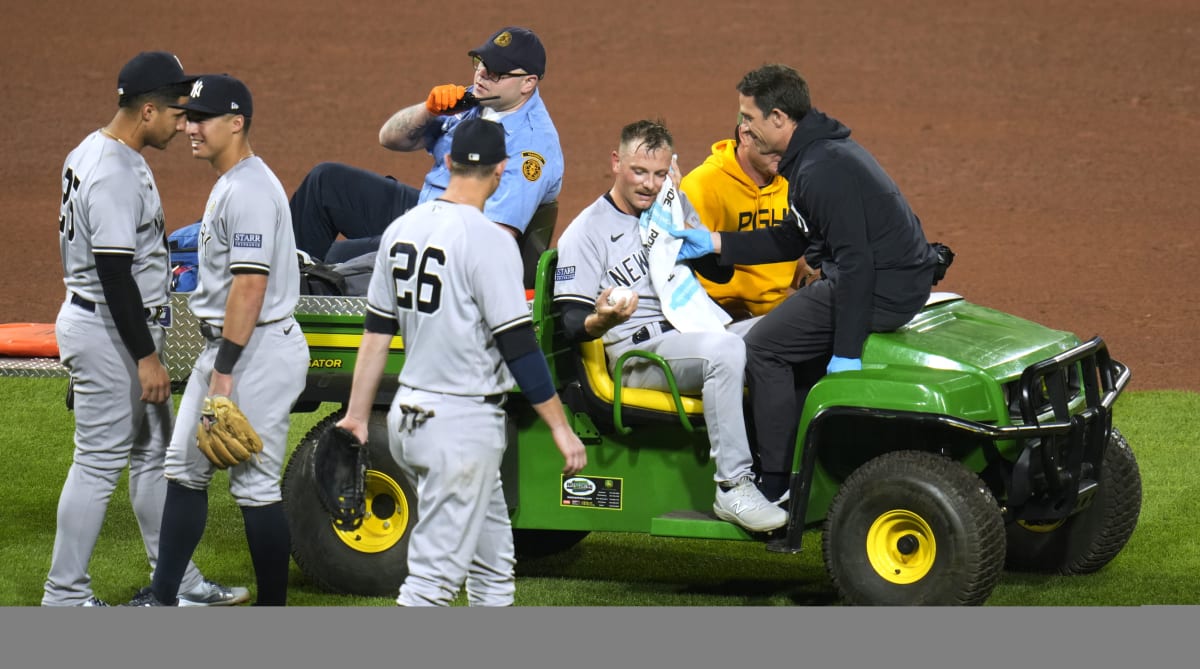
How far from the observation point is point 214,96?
4.78m

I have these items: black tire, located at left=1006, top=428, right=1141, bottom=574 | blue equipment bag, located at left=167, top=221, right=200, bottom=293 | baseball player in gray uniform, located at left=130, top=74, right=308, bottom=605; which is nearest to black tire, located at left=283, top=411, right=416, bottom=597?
baseball player in gray uniform, located at left=130, top=74, right=308, bottom=605

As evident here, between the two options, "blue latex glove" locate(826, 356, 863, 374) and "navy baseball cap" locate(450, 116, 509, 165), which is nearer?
"navy baseball cap" locate(450, 116, 509, 165)

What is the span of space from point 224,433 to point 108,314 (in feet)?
2.28

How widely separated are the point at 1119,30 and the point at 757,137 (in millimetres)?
13287

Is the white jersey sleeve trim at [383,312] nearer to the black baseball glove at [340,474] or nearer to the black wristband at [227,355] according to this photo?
the black baseball glove at [340,474]

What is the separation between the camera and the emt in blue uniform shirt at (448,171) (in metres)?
5.91

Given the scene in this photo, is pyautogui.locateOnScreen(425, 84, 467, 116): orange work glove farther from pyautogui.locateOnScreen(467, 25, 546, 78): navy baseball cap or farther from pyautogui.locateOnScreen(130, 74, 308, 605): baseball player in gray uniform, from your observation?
pyautogui.locateOnScreen(130, 74, 308, 605): baseball player in gray uniform

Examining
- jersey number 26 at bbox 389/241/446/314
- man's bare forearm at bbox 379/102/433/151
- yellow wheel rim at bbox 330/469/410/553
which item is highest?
man's bare forearm at bbox 379/102/433/151

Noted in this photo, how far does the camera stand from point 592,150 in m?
14.4

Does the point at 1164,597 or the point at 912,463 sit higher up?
the point at 912,463

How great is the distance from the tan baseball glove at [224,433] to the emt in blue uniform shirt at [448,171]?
4.65 ft

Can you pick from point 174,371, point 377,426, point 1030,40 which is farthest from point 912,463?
point 1030,40

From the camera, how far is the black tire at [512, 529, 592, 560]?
20.4 feet

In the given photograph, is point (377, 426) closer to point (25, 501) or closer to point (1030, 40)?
point (25, 501)
